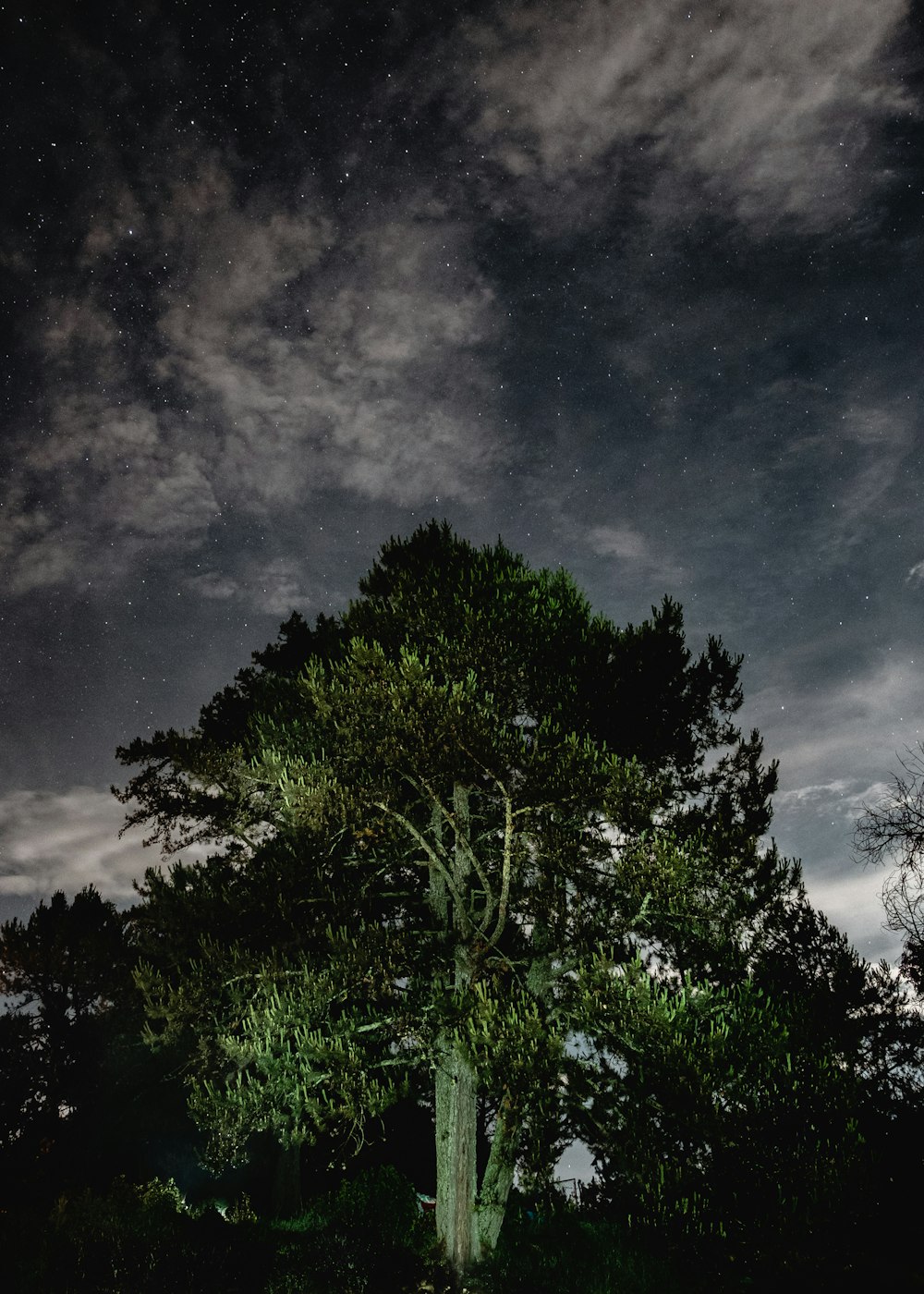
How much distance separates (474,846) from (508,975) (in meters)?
3.08

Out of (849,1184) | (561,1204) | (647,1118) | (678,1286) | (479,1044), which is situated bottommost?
(678,1286)

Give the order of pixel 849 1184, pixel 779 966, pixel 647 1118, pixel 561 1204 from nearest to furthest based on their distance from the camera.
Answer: pixel 849 1184
pixel 647 1118
pixel 561 1204
pixel 779 966

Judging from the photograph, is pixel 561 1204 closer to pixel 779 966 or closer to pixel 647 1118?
pixel 647 1118

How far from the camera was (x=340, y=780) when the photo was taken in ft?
38.0

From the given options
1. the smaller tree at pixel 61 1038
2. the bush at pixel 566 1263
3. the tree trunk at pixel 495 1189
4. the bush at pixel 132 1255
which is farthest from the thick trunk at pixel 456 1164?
the smaller tree at pixel 61 1038

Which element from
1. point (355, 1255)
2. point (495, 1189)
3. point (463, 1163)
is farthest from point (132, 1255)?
point (495, 1189)

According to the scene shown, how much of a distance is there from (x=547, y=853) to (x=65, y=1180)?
2271 centimetres

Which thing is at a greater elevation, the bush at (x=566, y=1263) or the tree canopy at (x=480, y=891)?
the tree canopy at (x=480, y=891)

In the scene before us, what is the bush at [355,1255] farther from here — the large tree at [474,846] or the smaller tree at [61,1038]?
the smaller tree at [61,1038]

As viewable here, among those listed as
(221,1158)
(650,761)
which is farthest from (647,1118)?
(221,1158)

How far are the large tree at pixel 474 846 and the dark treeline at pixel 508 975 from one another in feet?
0.19

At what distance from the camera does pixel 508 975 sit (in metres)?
13.1

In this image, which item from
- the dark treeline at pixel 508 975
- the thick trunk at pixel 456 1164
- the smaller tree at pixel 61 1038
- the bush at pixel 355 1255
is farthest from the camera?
the smaller tree at pixel 61 1038

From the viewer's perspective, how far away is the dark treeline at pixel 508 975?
319 inches
